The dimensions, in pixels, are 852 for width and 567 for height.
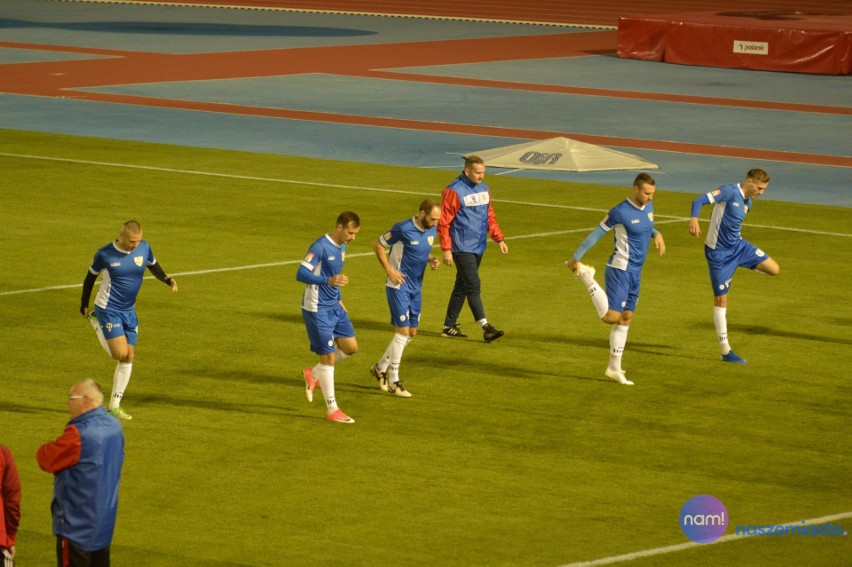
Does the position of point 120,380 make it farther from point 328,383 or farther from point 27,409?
point 328,383

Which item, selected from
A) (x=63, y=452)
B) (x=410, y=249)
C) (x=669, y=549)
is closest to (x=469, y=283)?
(x=410, y=249)

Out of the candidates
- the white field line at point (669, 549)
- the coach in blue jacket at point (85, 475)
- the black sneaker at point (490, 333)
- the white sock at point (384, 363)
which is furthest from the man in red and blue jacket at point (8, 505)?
the black sneaker at point (490, 333)

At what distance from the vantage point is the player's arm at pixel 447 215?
17000 mm

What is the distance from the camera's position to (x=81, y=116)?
1412 inches

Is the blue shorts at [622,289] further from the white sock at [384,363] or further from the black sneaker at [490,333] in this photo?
the white sock at [384,363]

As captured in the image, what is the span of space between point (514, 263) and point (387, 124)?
1429 cm

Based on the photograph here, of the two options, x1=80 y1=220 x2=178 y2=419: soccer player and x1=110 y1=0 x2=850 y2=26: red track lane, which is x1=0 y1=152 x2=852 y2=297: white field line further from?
x1=110 y1=0 x2=850 y2=26: red track lane

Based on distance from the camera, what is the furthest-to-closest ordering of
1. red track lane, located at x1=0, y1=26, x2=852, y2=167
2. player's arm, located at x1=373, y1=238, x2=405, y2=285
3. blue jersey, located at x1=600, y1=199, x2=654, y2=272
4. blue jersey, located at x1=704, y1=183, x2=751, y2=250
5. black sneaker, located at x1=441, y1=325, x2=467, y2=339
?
red track lane, located at x1=0, y1=26, x2=852, y2=167 → black sneaker, located at x1=441, y1=325, x2=467, y2=339 → blue jersey, located at x1=704, y1=183, x2=751, y2=250 → blue jersey, located at x1=600, y1=199, x2=654, y2=272 → player's arm, located at x1=373, y1=238, x2=405, y2=285

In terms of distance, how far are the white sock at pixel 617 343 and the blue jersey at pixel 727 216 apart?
173 cm

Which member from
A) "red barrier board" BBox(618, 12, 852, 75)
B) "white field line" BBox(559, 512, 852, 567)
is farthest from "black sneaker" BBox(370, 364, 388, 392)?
"red barrier board" BBox(618, 12, 852, 75)

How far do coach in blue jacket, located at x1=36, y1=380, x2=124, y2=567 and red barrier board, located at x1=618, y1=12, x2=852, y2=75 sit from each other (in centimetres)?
3864

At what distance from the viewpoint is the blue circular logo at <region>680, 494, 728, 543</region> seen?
11656 mm

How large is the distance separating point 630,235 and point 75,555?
26.1 ft

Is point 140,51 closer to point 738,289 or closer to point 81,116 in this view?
point 81,116
